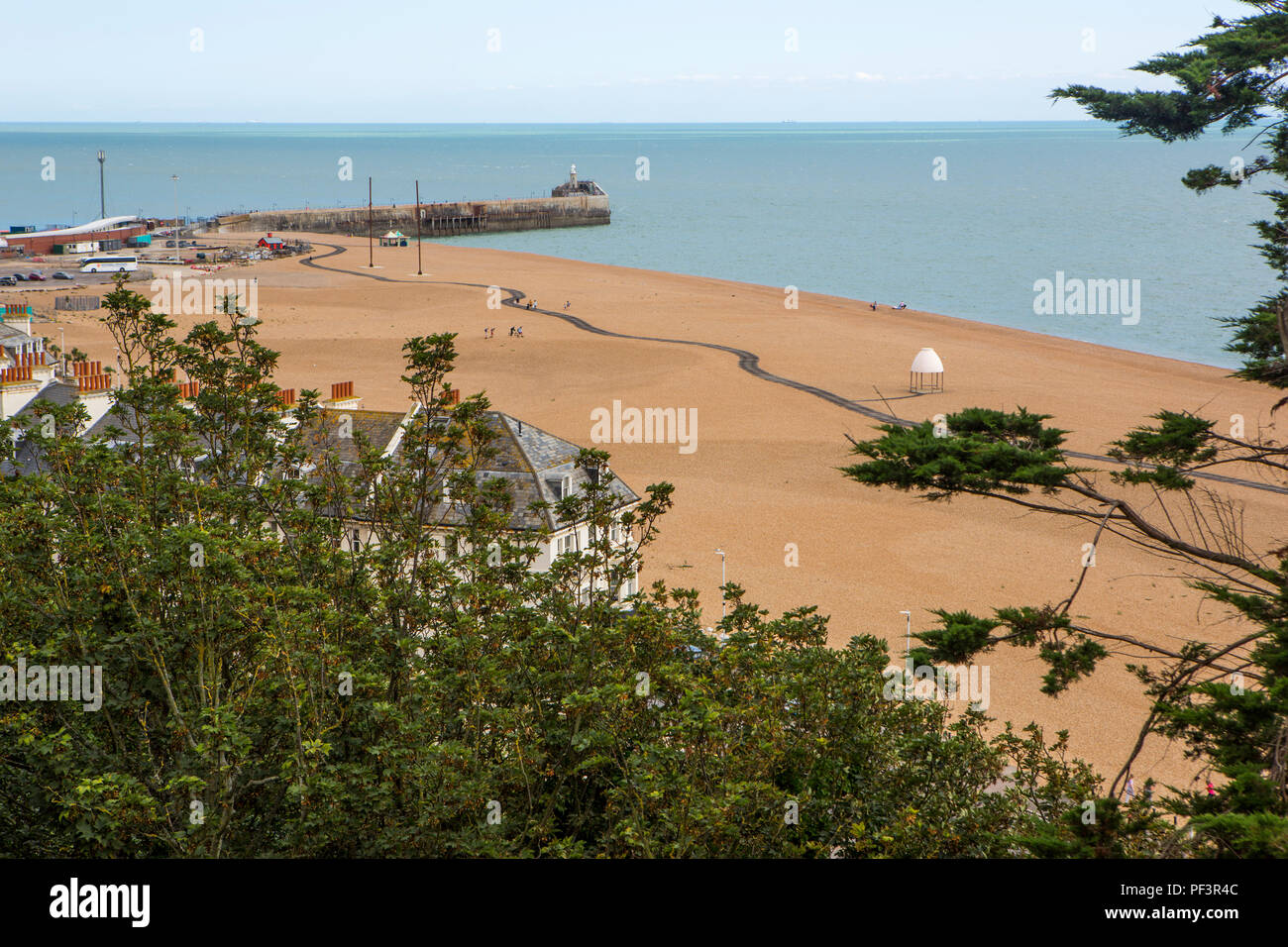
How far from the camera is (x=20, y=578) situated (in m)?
11.4

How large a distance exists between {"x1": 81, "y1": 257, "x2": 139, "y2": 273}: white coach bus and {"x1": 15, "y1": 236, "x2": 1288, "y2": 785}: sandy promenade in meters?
11.7

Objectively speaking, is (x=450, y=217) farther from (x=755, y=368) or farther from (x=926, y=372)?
(x=926, y=372)

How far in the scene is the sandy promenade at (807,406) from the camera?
30500mm

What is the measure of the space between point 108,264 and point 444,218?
54.9m

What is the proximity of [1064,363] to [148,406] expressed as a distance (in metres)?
61.1

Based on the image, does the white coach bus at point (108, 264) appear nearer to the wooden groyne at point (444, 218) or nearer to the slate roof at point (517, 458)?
the wooden groyne at point (444, 218)

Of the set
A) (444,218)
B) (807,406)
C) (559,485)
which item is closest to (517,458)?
(559,485)

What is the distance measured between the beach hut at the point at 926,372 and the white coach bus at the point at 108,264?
70.4 m

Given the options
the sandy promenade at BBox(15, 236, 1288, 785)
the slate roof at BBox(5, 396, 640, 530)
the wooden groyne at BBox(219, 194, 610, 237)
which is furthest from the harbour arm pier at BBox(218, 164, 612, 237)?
the slate roof at BBox(5, 396, 640, 530)

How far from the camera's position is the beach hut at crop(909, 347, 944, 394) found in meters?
58.8

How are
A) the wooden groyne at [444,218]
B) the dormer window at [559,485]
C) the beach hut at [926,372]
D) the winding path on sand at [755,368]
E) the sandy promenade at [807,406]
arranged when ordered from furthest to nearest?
the wooden groyne at [444,218] → the beach hut at [926,372] → the winding path on sand at [755,368] → the sandy promenade at [807,406] → the dormer window at [559,485]

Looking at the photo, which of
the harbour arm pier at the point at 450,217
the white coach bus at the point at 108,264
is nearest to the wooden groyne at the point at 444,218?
the harbour arm pier at the point at 450,217
